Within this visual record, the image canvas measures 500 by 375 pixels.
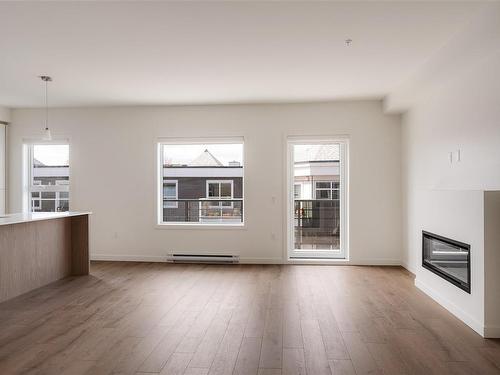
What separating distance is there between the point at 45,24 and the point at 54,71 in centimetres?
139

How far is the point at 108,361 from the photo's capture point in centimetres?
256

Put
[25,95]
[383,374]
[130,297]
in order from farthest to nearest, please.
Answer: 1. [25,95]
2. [130,297]
3. [383,374]

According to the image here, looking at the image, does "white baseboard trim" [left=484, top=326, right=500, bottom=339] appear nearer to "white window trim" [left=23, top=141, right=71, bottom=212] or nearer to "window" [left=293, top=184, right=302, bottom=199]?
"window" [left=293, top=184, right=302, bottom=199]

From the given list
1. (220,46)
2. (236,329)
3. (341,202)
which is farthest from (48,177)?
(341,202)

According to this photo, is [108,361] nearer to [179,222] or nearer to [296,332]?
[296,332]

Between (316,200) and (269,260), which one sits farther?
(316,200)

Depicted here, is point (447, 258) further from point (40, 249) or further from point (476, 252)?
point (40, 249)

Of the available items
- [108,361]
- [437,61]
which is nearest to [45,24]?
[108,361]

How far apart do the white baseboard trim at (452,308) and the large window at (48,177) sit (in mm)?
5780

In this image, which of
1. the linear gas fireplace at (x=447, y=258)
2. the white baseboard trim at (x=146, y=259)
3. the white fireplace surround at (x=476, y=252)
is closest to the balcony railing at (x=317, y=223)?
the white baseboard trim at (x=146, y=259)

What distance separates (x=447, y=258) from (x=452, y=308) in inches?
20.2

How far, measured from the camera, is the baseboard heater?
5.87 m

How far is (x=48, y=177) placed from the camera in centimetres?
648

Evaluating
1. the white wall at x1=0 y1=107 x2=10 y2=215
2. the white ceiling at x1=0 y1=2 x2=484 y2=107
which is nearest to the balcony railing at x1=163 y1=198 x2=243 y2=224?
the white ceiling at x1=0 y1=2 x2=484 y2=107
